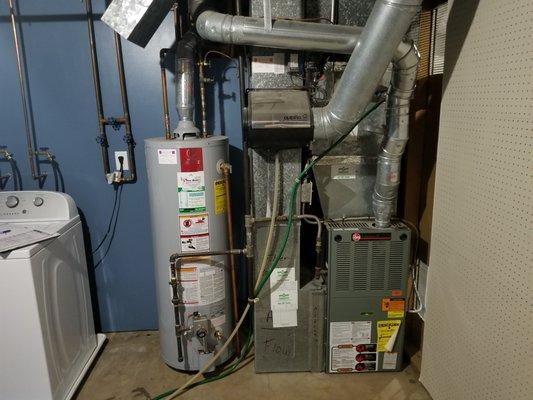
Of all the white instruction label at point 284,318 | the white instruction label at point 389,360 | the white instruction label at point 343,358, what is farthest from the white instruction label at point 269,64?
the white instruction label at point 389,360

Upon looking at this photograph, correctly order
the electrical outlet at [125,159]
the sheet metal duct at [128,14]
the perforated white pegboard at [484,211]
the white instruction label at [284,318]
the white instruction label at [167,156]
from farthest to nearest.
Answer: the electrical outlet at [125,159]
the white instruction label at [284,318]
the white instruction label at [167,156]
the sheet metal duct at [128,14]
the perforated white pegboard at [484,211]

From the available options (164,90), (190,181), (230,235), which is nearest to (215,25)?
(164,90)

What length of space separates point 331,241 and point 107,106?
5.04 feet

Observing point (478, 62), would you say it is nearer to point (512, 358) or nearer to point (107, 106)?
point (512, 358)

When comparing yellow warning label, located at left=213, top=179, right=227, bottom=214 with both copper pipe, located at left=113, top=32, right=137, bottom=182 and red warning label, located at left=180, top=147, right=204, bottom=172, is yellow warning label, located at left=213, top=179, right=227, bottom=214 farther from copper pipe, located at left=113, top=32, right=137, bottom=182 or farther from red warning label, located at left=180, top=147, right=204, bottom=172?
copper pipe, located at left=113, top=32, right=137, bottom=182

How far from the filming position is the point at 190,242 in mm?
1837

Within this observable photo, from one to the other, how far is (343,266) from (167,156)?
3.52 feet

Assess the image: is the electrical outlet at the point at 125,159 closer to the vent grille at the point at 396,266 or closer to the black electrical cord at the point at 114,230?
the black electrical cord at the point at 114,230

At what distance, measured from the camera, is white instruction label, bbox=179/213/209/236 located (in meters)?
1.81

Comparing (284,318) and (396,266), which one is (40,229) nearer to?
(284,318)

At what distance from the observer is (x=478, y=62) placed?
4.48 ft

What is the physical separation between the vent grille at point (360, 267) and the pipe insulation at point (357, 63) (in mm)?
172

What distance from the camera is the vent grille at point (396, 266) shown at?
182 cm

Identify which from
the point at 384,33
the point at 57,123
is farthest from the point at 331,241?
the point at 57,123
